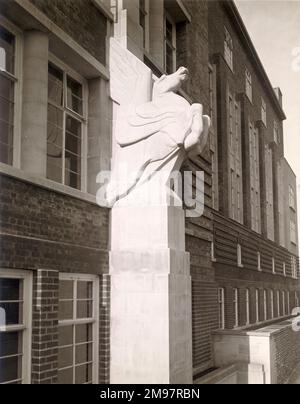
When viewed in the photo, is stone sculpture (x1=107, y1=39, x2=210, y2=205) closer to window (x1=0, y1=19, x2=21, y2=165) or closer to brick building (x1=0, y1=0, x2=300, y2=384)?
brick building (x1=0, y1=0, x2=300, y2=384)

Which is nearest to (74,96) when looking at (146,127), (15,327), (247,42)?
(146,127)

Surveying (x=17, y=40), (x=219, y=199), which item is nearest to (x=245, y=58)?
(x=219, y=199)

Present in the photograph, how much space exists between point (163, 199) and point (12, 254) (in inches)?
113

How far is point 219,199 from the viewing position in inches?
750

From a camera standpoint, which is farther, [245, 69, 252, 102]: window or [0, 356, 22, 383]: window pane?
[245, 69, 252, 102]: window

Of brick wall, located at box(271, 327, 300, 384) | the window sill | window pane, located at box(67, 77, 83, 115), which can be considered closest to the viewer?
the window sill

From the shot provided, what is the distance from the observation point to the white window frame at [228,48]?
2021 centimetres

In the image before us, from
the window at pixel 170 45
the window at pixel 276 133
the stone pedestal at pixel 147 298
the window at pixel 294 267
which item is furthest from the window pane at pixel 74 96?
the window at pixel 294 267

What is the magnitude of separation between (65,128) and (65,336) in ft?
10.5

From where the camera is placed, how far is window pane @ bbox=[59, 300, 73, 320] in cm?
738

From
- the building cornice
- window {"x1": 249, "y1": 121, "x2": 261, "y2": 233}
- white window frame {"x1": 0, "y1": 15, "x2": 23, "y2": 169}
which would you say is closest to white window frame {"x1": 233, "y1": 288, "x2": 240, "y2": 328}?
window {"x1": 249, "y1": 121, "x2": 261, "y2": 233}

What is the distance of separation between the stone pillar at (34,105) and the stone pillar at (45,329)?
4.85ft

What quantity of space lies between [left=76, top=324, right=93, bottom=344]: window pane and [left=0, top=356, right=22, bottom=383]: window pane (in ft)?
4.32

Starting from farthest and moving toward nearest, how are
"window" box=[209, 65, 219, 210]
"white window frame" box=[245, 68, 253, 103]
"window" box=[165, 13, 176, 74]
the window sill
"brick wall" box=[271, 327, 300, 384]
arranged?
"white window frame" box=[245, 68, 253, 103] < "window" box=[209, 65, 219, 210] < "brick wall" box=[271, 327, 300, 384] < "window" box=[165, 13, 176, 74] < the window sill
